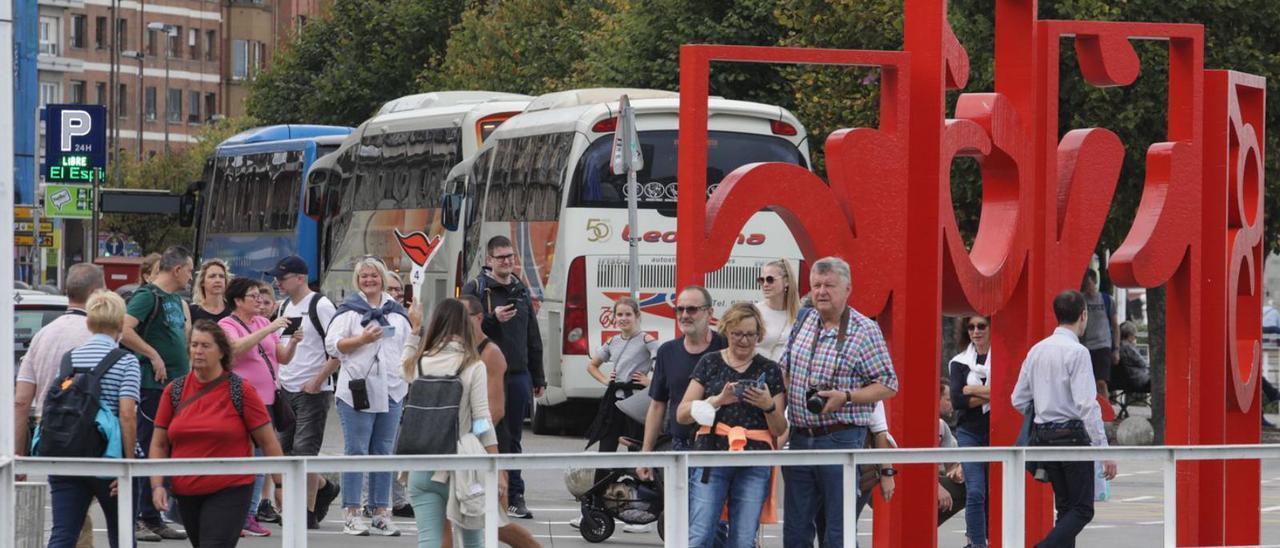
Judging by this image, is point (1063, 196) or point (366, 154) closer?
point (1063, 196)

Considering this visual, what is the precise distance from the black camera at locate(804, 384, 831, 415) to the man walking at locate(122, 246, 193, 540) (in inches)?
165

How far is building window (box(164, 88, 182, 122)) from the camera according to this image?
10194 cm

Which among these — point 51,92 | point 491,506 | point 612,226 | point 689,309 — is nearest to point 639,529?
point 689,309

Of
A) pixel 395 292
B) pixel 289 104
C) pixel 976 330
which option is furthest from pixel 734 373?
pixel 289 104

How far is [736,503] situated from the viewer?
10773 mm

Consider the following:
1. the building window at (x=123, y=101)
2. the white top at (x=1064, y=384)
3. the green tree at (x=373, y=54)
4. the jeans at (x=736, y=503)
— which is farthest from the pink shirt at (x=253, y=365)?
the building window at (x=123, y=101)

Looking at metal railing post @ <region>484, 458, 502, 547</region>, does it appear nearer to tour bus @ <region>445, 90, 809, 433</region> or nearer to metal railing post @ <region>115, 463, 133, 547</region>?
metal railing post @ <region>115, 463, 133, 547</region>

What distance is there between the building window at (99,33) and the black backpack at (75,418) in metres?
89.3

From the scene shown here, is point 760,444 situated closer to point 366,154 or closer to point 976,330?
point 976,330

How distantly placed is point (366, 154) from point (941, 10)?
21068mm

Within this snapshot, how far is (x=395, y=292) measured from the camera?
16.4m

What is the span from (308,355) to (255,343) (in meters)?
1.58

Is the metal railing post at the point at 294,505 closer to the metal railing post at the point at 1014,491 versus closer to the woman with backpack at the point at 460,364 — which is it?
the woman with backpack at the point at 460,364

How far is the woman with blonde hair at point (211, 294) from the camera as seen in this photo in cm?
1411
